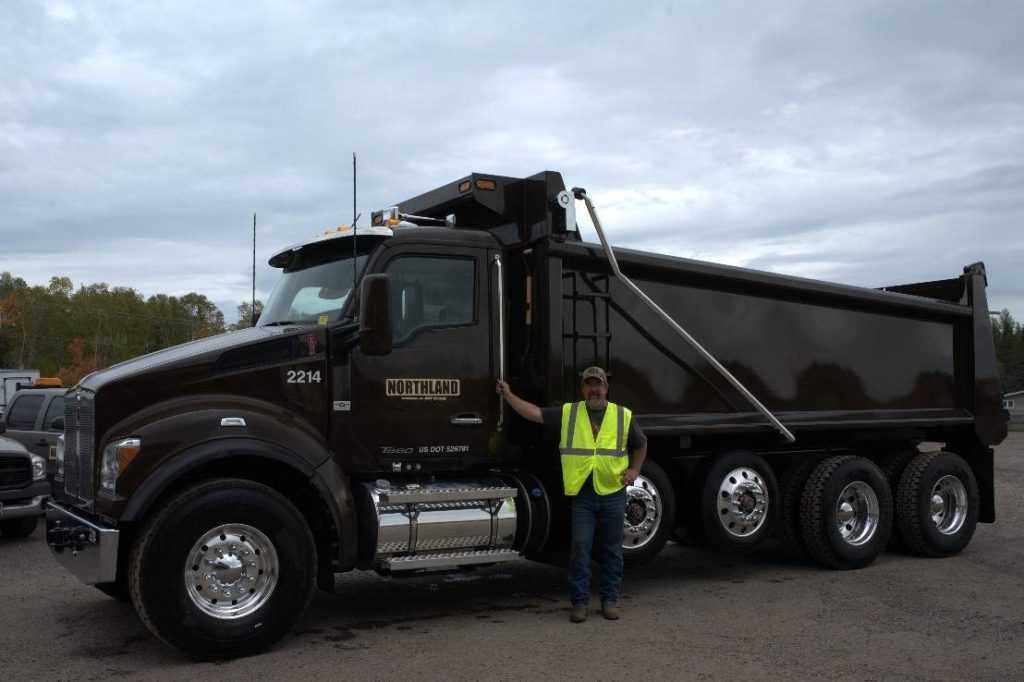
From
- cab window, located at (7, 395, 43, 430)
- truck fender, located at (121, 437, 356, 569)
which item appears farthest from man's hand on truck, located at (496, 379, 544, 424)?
cab window, located at (7, 395, 43, 430)

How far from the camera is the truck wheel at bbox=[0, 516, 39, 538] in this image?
11.1 meters

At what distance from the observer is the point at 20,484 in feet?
35.0

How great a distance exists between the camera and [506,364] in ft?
24.2

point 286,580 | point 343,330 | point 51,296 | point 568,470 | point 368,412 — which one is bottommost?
point 286,580

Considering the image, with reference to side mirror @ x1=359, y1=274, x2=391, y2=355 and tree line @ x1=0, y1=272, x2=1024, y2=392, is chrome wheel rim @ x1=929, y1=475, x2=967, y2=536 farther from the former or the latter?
tree line @ x1=0, y1=272, x2=1024, y2=392

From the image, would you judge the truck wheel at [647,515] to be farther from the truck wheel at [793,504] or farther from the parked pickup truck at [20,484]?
the parked pickup truck at [20,484]

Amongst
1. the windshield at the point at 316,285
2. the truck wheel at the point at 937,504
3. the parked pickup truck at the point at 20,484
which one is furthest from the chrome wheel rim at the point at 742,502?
the parked pickup truck at the point at 20,484

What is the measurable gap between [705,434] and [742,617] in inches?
67.5

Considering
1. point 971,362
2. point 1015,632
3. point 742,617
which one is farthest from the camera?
point 971,362

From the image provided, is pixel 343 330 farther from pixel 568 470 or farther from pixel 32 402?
pixel 32 402

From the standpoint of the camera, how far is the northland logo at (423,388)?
6810 mm

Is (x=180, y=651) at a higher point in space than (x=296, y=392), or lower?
lower

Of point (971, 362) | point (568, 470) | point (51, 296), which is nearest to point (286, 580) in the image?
point (568, 470)

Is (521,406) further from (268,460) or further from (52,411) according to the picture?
(52,411)
